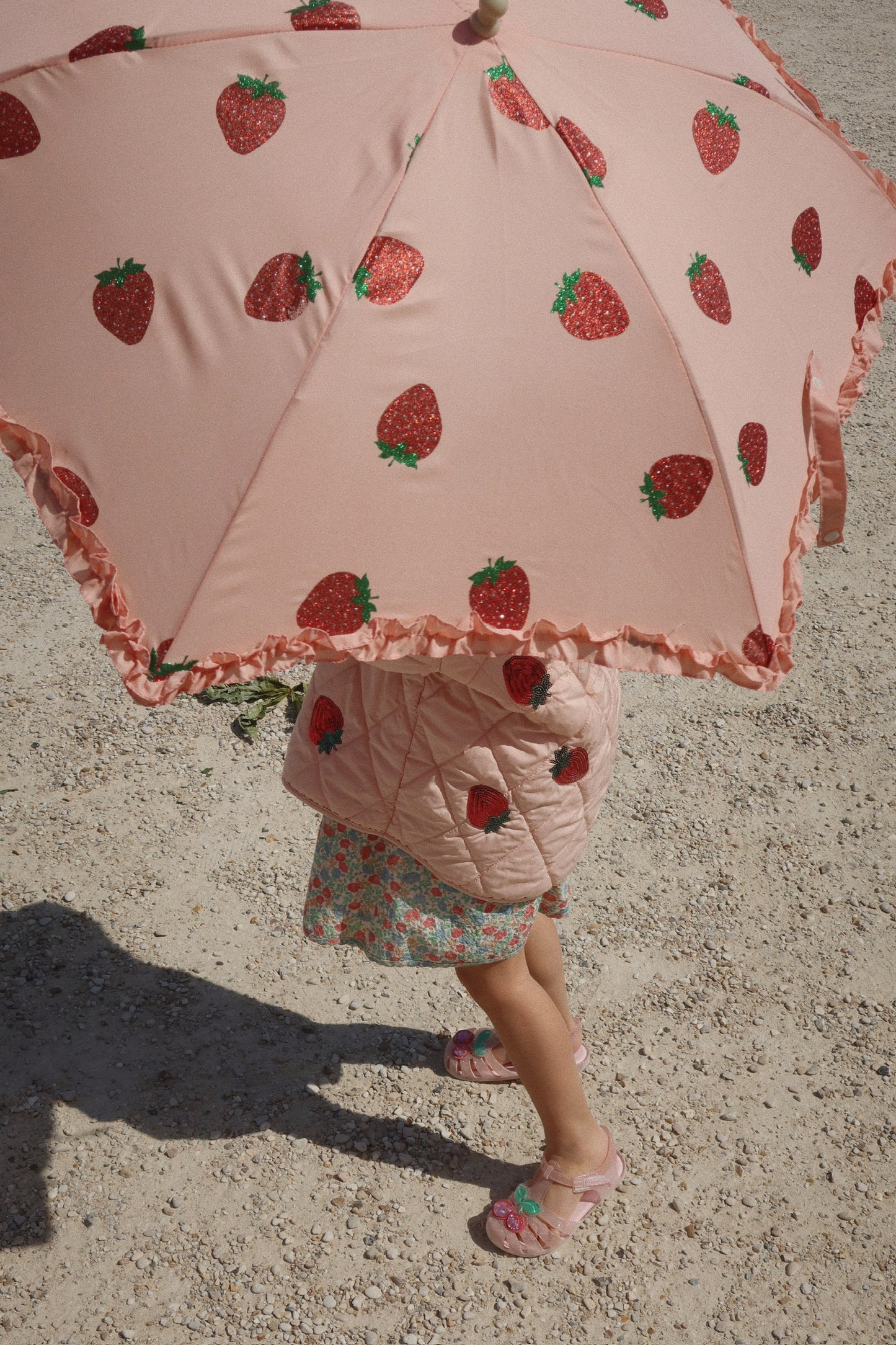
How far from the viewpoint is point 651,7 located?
6.18 ft

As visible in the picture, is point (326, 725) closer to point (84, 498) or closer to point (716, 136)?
point (84, 498)

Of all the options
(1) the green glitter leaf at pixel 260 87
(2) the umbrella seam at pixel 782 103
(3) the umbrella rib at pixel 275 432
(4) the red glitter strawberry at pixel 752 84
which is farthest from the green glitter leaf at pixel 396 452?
(4) the red glitter strawberry at pixel 752 84

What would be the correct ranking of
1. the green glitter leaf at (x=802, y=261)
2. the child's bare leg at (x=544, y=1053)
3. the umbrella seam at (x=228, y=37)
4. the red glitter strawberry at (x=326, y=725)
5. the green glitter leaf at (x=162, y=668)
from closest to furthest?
the green glitter leaf at (x=162, y=668), the umbrella seam at (x=228, y=37), the green glitter leaf at (x=802, y=261), the red glitter strawberry at (x=326, y=725), the child's bare leg at (x=544, y=1053)

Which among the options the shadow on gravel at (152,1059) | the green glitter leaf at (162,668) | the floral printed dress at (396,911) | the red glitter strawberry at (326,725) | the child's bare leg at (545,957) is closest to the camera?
the green glitter leaf at (162,668)

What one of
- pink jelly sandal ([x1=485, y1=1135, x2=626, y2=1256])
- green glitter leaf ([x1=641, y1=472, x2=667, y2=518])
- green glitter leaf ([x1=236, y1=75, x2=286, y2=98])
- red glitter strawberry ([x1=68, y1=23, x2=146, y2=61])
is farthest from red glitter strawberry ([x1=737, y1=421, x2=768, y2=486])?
pink jelly sandal ([x1=485, y1=1135, x2=626, y2=1256])

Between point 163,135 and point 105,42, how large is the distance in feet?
0.63

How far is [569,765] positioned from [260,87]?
3.77 ft

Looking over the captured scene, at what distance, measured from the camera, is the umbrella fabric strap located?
1.84 meters

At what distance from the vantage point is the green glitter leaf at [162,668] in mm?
1516

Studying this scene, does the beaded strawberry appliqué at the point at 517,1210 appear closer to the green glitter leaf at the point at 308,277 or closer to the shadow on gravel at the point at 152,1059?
the shadow on gravel at the point at 152,1059

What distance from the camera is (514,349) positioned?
1555mm

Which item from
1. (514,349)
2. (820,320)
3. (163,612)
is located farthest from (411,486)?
(820,320)

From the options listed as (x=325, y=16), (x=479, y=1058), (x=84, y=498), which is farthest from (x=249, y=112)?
(x=479, y=1058)

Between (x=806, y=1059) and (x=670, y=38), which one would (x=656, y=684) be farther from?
(x=670, y=38)
